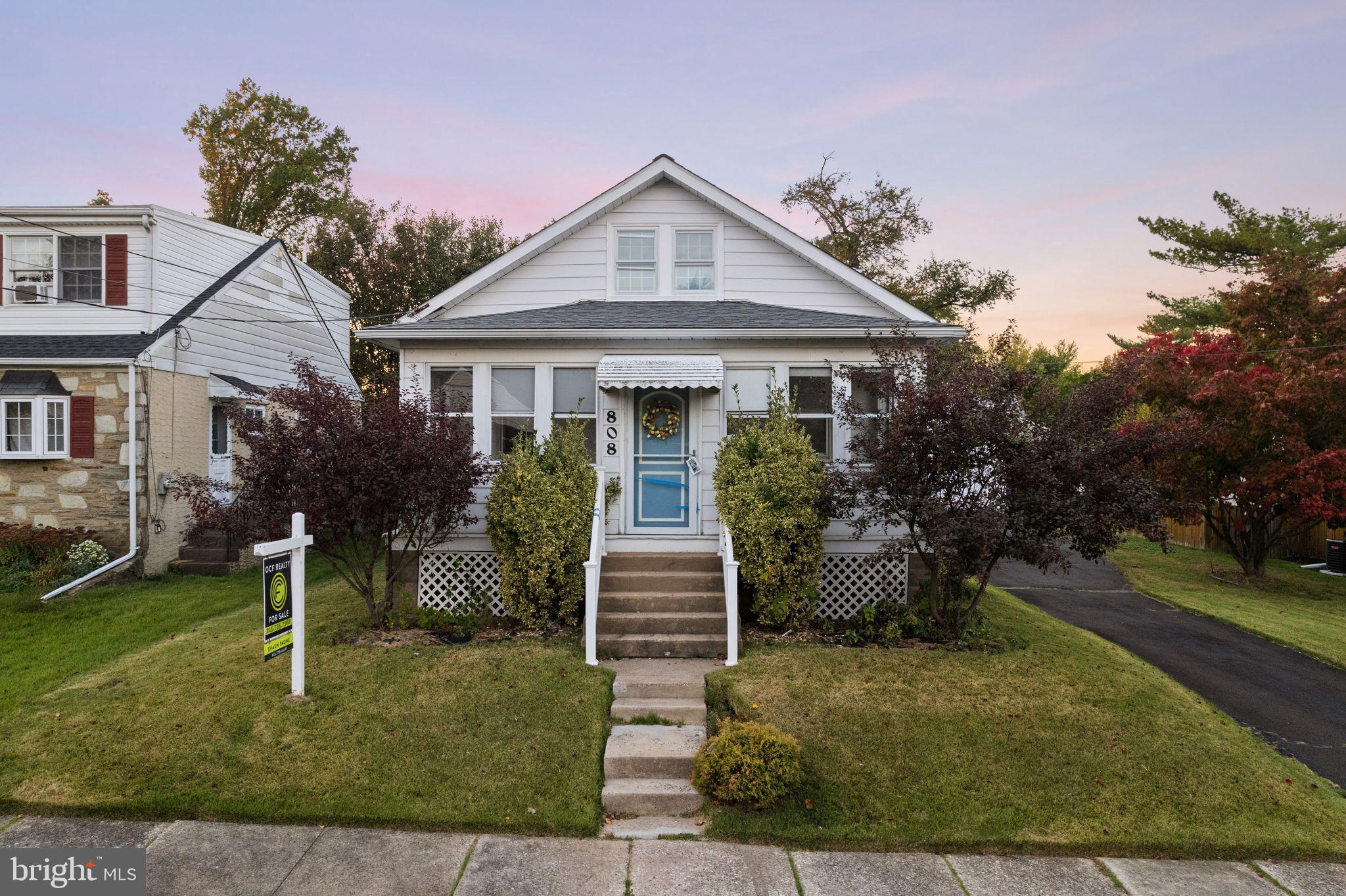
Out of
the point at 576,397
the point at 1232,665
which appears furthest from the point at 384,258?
the point at 1232,665

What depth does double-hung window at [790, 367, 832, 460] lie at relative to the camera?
31.9 feet

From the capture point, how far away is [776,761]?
16.0 feet

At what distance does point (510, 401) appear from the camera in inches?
388

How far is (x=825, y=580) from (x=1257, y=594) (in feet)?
32.4

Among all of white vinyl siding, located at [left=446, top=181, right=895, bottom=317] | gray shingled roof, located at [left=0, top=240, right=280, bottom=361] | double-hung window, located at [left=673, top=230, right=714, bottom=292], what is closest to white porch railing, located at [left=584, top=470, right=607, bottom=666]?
white vinyl siding, located at [left=446, top=181, right=895, bottom=317]

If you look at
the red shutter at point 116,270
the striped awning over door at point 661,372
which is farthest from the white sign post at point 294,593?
the red shutter at point 116,270

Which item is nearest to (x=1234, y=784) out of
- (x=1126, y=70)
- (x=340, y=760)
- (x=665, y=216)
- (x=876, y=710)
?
(x=876, y=710)

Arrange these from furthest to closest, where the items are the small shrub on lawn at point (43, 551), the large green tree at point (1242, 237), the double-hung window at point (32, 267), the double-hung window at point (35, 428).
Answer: the large green tree at point (1242, 237)
the double-hung window at point (32, 267)
the double-hung window at point (35, 428)
the small shrub on lawn at point (43, 551)

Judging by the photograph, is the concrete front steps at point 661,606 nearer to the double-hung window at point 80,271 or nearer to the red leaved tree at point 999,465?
the red leaved tree at point 999,465

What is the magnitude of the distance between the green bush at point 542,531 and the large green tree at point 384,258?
2010 cm

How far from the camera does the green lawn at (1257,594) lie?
9656mm

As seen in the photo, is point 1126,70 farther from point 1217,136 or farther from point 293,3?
point 293,3

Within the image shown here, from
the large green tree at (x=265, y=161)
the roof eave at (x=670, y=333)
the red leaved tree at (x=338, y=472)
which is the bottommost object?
the red leaved tree at (x=338, y=472)

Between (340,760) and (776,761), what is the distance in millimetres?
3538
